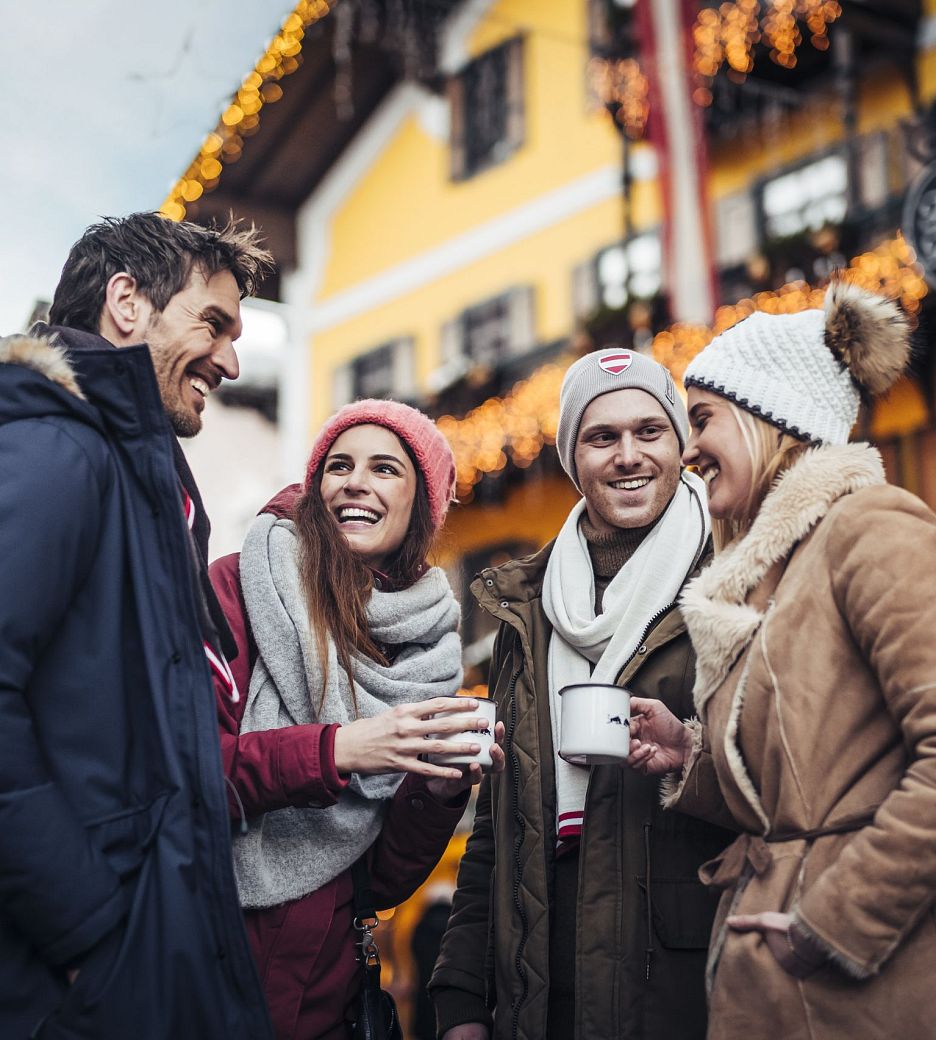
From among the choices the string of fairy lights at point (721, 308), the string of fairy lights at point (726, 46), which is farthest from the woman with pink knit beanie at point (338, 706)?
the string of fairy lights at point (726, 46)

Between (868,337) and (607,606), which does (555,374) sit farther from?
(868,337)

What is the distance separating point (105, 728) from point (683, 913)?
3.92ft

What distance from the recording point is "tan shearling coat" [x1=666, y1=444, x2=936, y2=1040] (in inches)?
72.6

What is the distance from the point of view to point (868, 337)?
224 cm

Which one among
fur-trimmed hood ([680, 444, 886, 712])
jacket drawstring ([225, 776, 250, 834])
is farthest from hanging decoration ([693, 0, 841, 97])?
jacket drawstring ([225, 776, 250, 834])

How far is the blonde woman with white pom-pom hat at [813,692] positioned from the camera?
1.85 meters

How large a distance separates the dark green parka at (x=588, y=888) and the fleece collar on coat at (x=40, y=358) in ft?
3.93

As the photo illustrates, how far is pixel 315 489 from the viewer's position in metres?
2.94

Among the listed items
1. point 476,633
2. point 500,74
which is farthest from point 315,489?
point 500,74

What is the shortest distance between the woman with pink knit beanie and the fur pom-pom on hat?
95cm

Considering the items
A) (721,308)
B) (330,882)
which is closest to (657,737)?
(330,882)

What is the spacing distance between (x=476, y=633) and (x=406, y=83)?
7776 millimetres

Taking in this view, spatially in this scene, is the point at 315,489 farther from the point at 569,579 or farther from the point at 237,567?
the point at 569,579

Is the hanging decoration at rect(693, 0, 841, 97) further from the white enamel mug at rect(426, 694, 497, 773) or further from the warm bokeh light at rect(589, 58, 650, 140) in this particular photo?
the white enamel mug at rect(426, 694, 497, 773)
